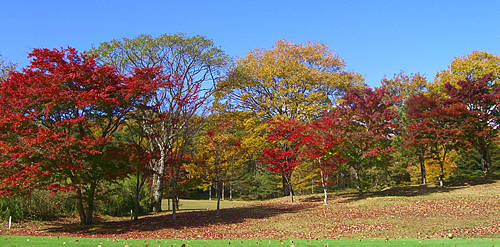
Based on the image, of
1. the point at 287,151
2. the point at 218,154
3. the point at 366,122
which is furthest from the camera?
the point at 287,151

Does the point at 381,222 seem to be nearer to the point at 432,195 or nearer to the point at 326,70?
the point at 432,195

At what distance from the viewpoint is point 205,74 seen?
2192 centimetres

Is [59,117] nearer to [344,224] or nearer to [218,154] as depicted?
[218,154]

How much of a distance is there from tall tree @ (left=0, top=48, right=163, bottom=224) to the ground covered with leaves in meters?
2.07

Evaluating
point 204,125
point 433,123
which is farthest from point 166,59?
point 433,123

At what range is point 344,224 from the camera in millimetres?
12172

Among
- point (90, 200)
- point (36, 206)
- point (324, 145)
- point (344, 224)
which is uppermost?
point (324, 145)

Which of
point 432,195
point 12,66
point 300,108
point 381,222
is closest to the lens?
point 381,222

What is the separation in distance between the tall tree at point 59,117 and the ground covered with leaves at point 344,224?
6.80ft

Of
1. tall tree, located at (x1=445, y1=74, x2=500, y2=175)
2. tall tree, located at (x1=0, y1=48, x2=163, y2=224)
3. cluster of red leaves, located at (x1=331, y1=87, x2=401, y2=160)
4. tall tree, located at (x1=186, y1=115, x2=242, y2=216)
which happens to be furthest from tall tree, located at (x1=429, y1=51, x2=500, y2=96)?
tall tree, located at (x1=0, y1=48, x2=163, y2=224)

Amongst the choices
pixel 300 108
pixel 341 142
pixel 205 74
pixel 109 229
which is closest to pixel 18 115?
pixel 109 229

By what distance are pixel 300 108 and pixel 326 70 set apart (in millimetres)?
5107

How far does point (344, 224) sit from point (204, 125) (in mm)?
10155

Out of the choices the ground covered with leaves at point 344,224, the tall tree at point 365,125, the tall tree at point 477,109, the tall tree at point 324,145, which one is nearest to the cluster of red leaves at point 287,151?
the tall tree at point 324,145
